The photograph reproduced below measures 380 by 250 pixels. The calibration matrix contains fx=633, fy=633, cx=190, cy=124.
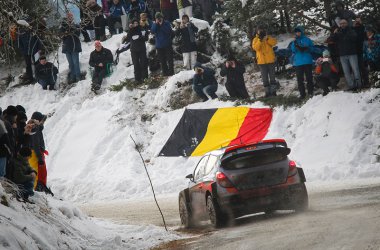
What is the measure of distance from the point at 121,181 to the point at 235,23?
780 centimetres

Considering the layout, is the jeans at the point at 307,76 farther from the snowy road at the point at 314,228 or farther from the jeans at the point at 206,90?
the snowy road at the point at 314,228

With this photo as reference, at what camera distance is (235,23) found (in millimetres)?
25031

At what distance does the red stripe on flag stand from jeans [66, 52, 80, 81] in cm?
1104

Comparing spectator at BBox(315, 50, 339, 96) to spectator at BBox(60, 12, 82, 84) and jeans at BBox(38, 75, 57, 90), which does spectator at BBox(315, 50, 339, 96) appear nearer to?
spectator at BBox(60, 12, 82, 84)

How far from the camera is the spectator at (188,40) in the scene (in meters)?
25.3

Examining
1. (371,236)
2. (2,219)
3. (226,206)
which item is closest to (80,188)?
(226,206)

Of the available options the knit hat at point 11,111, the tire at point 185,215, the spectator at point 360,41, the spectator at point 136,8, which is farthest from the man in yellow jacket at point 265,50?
the knit hat at point 11,111

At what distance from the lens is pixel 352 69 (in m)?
19.5

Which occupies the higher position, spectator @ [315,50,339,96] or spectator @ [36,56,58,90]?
spectator @ [36,56,58,90]

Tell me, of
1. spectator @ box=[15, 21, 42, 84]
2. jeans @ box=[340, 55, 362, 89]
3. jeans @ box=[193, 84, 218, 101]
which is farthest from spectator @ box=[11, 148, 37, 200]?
spectator @ box=[15, 21, 42, 84]

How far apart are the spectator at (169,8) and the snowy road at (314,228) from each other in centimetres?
1590

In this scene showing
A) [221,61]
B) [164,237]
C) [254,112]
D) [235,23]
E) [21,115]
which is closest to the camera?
[164,237]

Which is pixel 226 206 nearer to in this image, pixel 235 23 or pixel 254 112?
pixel 254 112

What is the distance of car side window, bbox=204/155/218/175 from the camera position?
12.3 m
